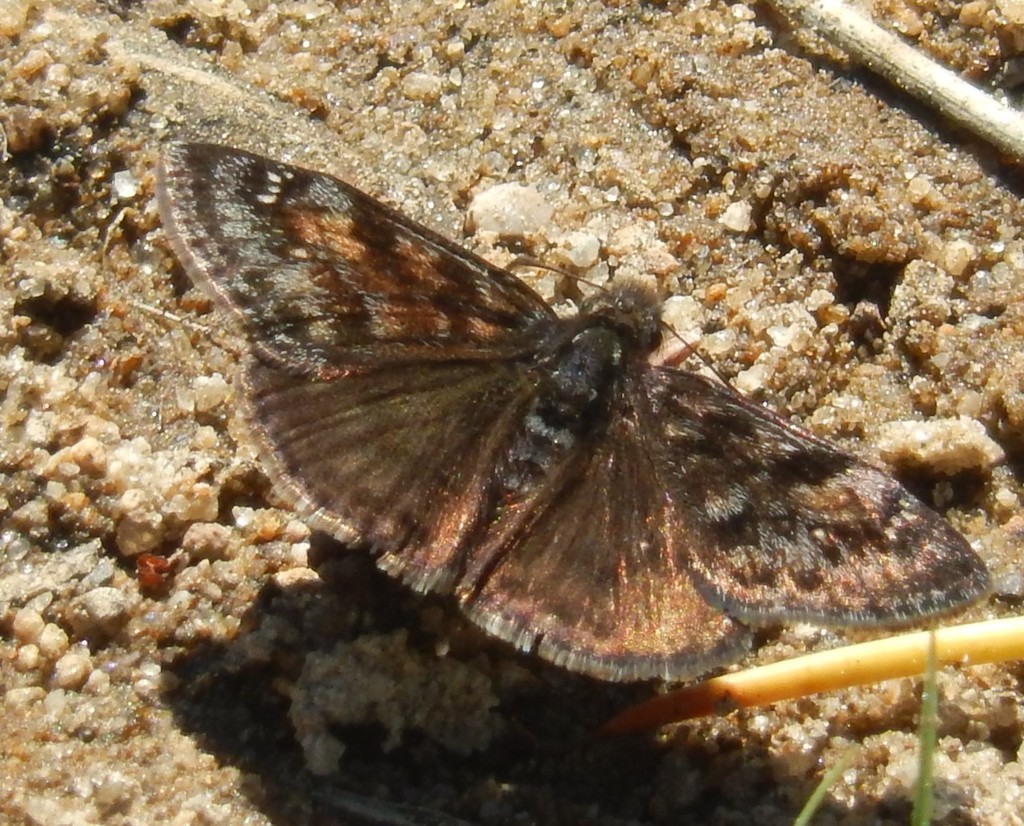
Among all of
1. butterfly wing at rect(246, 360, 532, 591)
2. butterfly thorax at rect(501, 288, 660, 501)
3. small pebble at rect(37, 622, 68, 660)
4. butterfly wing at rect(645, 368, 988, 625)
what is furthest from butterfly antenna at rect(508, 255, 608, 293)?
small pebble at rect(37, 622, 68, 660)

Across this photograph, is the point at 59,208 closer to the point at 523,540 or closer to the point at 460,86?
the point at 460,86

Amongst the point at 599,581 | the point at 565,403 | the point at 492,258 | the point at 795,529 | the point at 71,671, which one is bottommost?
the point at 71,671

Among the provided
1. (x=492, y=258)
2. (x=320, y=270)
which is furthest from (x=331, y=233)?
(x=492, y=258)

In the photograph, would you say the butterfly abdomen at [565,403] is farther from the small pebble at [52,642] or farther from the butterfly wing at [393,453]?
the small pebble at [52,642]

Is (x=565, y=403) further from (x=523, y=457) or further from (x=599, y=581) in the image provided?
(x=599, y=581)

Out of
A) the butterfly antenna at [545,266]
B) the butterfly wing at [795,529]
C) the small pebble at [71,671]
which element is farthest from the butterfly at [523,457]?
the small pebble at [71,671]

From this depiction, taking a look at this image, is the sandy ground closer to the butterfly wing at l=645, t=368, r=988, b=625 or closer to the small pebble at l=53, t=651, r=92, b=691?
the small pebble at l=53, t=651, r=92, b=691

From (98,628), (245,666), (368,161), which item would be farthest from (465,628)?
(368,161)
